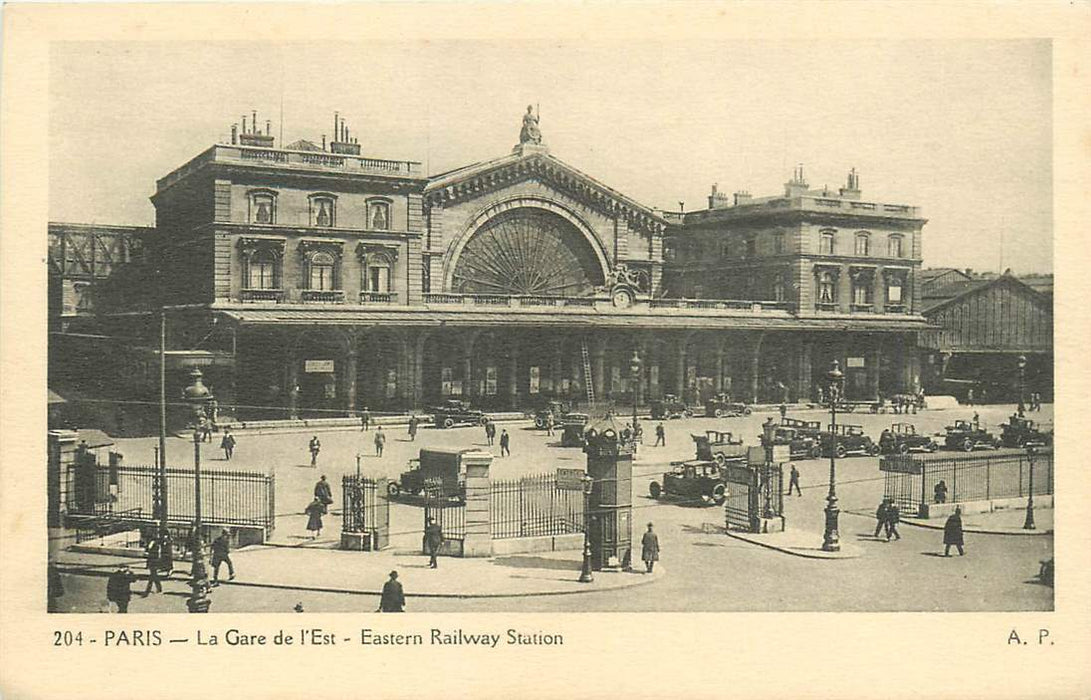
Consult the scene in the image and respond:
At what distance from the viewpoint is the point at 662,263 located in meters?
39.2

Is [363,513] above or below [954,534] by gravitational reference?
above

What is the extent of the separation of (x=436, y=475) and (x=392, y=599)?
7.33 meters

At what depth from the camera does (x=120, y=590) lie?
12.5 metres

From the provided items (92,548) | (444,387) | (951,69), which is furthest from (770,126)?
(444,387)

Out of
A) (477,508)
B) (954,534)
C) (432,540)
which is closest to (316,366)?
(477,508)

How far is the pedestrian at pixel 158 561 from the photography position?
13.4 meters

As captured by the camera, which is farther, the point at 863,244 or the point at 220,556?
the point at 863,244

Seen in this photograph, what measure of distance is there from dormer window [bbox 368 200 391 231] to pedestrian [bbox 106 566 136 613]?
19.2 metres

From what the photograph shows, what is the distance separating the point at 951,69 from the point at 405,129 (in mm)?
8813

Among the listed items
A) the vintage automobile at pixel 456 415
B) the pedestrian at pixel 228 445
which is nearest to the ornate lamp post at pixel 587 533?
the pedestrian at pixel 228 445

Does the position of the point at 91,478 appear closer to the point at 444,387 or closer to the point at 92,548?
the point at 92,548

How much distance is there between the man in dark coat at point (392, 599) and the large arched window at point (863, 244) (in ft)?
90.1

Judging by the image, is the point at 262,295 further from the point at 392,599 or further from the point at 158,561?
the point at 392,599

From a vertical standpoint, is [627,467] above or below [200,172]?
below
